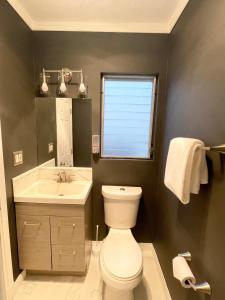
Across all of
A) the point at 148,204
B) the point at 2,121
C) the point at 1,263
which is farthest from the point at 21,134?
the point at 148,204

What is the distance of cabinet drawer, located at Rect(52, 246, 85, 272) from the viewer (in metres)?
1.56

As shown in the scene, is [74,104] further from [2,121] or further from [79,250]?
[79,250]

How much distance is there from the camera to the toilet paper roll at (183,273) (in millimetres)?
908

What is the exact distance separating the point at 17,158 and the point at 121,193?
3.36ft

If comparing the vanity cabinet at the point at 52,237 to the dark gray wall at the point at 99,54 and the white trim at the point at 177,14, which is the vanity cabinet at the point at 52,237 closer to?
the dark gray wall at the point at 99,54

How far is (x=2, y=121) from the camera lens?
1.30 metres

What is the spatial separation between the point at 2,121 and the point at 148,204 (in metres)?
1.66

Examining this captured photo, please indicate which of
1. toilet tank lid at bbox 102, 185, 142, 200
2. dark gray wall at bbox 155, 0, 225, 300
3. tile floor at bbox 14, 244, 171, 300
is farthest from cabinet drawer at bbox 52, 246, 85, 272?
dark gray wall at bbox 155, 0, 225, 300

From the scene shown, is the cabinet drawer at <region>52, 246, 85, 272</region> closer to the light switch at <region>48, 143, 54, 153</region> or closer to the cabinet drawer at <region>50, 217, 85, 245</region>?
the cabinet drawer at <region>50, 217, 85, 245</region>

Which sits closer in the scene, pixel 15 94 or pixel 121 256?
pixel 121 256

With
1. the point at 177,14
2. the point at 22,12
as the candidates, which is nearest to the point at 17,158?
the point at 22,12

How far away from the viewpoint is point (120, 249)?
4.76 ft

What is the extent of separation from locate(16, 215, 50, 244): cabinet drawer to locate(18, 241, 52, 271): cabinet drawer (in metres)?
0.05

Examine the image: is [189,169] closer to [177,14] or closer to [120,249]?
[120,249]
